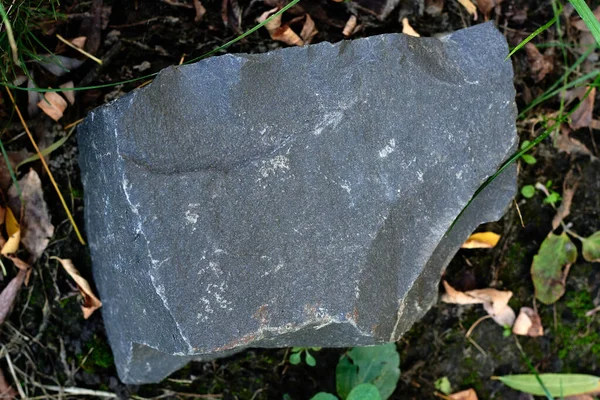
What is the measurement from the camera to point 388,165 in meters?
1.67

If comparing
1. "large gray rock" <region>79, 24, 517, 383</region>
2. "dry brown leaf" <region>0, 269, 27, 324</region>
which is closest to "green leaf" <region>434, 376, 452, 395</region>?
"large gray rock" <region>79, 24, 517, 383</region>

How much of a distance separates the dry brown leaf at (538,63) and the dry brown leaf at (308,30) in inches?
31.5

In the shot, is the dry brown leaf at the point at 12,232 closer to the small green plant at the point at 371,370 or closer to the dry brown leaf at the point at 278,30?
the dry brown leaf at the point at 278,30

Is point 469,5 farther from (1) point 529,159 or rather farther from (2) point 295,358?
(2) point 295,358

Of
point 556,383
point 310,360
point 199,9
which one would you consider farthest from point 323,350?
point 199,9

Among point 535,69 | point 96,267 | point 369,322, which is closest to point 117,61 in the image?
point 96,267

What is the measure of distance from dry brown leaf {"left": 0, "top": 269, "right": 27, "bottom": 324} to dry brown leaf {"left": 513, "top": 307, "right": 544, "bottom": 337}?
5.85 feet

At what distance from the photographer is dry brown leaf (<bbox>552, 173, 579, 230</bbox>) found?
8.18 feet

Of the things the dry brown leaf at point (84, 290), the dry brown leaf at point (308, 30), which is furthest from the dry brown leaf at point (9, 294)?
the dry brown leaf at point (308, 30)

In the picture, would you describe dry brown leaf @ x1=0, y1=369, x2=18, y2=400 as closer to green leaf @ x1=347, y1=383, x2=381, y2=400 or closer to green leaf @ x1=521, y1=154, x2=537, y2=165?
green leaf @ x1=347, y1=383, x2=381, y2=400

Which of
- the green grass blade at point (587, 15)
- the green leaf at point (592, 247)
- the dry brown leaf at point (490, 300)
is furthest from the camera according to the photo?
the green leaf at point (592, 247)

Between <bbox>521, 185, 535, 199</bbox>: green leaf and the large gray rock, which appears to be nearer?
the large gray rock

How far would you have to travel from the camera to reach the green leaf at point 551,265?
249 centimetres

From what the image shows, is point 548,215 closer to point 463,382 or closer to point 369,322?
point 463,382
